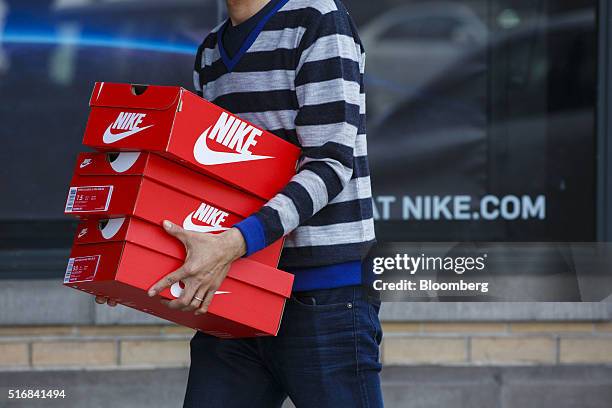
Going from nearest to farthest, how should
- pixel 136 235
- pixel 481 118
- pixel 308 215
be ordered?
1. pixel 136 235
2. pixel 308 215
3. pixel 481 118

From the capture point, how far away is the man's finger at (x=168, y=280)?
239 cm

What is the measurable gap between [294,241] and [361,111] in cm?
36

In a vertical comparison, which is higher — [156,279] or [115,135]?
[115,135]

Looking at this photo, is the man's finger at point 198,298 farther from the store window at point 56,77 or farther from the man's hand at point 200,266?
the store window at point 56,77

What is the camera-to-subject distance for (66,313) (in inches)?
202

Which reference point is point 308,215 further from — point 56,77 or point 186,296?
point 56,77

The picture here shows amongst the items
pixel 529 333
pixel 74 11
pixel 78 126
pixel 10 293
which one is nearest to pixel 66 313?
pixel 10 293

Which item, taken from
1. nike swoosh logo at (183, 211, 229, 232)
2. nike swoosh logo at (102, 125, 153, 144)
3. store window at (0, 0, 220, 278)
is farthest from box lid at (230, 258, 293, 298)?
store window at (0, 0, 220, 278)

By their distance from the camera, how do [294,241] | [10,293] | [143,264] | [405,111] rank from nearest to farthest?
[143,264] < [294,241] < [10,293] < [405,111]

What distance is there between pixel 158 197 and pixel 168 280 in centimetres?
19

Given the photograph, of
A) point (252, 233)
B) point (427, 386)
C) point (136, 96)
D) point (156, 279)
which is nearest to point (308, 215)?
point (252, 233)

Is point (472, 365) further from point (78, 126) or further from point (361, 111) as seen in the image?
point (361, 111)

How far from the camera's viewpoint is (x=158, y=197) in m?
2.44

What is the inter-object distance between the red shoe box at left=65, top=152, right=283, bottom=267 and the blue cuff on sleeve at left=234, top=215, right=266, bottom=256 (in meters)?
0.07
